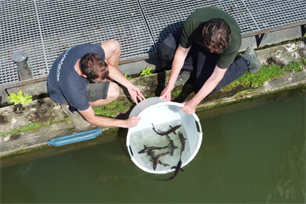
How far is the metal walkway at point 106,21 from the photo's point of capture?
14.4 feet

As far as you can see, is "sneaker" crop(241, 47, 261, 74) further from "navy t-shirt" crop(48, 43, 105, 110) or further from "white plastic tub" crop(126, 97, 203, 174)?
"navy t-shirt" crop(48, 43, 105, 110)

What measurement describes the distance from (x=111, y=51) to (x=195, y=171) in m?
1.90

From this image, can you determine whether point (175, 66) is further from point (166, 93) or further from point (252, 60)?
point (252, 60)

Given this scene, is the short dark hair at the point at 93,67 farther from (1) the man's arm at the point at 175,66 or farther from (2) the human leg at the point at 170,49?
(2) the human leg at the point at 170,49

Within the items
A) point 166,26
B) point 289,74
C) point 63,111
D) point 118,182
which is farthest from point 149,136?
point 289,74

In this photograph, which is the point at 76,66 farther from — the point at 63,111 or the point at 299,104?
the point at 299,104

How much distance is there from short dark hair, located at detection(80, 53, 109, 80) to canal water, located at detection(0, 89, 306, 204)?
1.41 meters

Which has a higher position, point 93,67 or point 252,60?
point 93,67

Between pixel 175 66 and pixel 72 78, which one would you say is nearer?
pixel 72 78

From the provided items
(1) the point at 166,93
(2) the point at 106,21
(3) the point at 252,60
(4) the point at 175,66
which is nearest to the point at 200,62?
(4) the point at 175,66

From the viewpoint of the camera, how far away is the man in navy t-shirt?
3141 millimetres

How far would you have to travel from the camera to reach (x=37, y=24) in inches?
179

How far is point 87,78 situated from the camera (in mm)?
3377

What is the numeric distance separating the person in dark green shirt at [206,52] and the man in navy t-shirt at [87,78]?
2.04 feet
